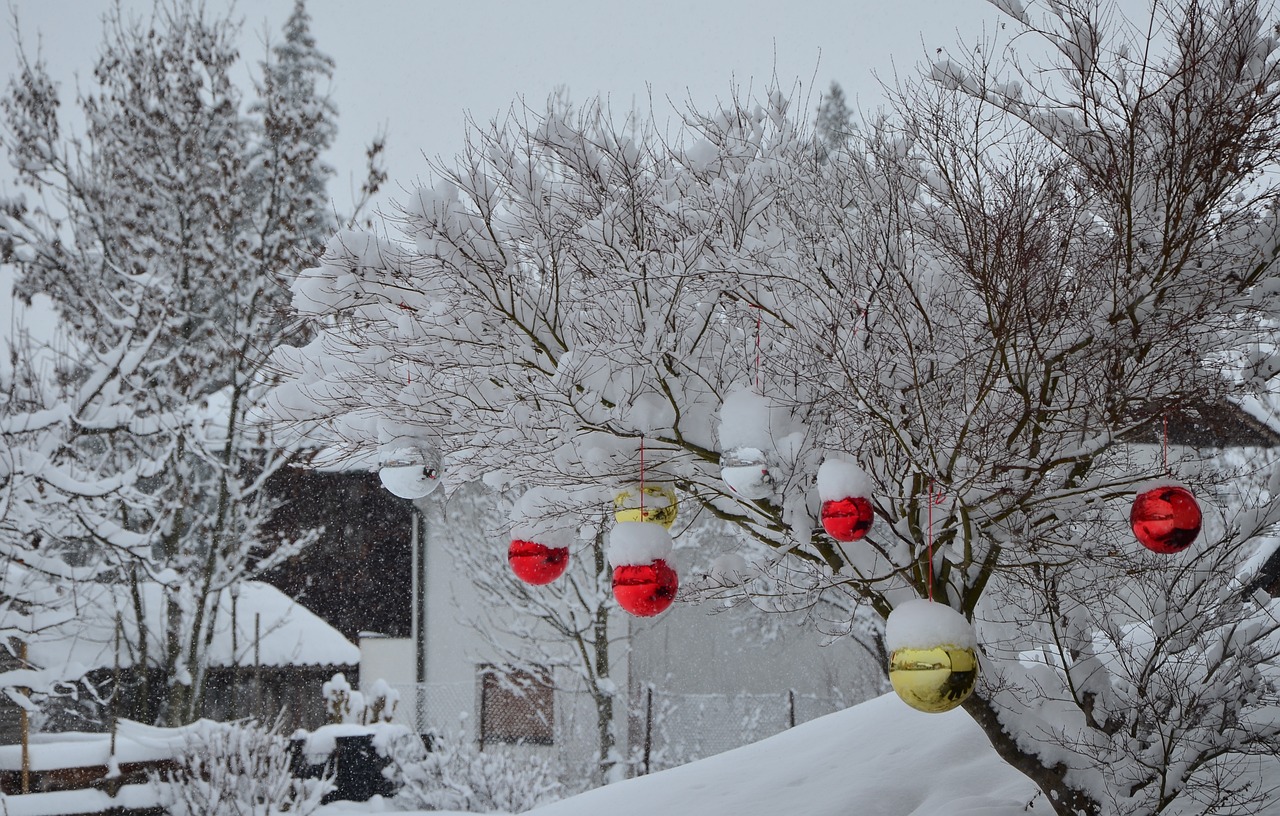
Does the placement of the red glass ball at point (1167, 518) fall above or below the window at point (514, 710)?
above

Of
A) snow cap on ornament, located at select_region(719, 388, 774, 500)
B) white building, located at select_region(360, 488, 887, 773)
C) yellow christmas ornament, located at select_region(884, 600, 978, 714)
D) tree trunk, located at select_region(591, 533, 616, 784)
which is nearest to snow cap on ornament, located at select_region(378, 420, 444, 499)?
snow cap on ornament, located at select_region(719, 388, 774, 500)

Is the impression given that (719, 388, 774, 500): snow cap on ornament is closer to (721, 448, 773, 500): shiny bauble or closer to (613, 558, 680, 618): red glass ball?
(721, 448, 773, 500): shiny bauble

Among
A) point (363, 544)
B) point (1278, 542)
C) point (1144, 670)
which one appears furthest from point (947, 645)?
point (363, 544)

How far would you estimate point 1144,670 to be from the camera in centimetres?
503

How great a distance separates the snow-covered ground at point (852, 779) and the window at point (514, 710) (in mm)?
9642

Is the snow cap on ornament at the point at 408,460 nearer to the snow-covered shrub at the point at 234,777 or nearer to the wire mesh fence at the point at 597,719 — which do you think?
the snow-covered shrub at the point at 234,777

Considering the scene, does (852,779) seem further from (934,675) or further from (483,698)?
(483,698)

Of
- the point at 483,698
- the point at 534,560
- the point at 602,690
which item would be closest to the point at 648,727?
the point at 602,690

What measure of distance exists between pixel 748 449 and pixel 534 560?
1337 millimetres

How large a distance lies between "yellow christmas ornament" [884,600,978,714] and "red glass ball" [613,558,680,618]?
92cm

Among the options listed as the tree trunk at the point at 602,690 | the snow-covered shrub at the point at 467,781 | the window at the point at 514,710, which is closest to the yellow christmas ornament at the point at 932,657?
A: the snow-covered shrub at the point at 467,781

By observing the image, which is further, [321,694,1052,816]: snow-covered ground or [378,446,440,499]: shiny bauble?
[321,694,1052,816]: snow-covered ground

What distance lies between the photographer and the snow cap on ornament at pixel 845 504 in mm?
4027

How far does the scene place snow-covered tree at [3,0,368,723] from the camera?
546 inches
